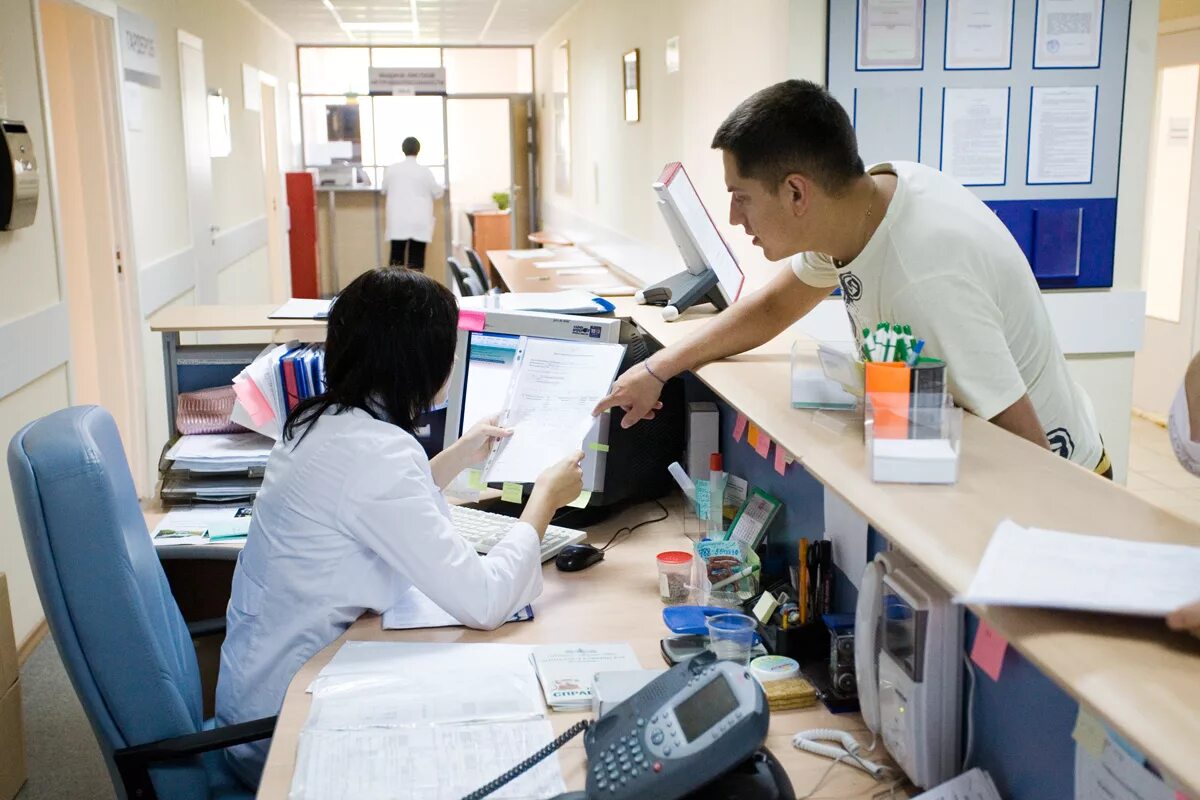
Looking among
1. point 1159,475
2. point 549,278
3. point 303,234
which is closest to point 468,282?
point 549,278

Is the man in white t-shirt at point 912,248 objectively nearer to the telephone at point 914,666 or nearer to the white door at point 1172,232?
the telephone at point 914,666

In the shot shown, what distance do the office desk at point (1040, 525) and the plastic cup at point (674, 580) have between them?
33 centimetres

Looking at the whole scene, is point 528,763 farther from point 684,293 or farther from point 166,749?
point 684,293

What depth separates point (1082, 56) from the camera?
3.37 metres

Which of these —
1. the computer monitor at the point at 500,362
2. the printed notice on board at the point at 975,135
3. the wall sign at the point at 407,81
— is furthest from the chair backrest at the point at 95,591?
the wall sign at the point at 407,81

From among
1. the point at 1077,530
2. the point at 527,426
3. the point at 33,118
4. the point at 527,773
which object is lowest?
the point at 527,773

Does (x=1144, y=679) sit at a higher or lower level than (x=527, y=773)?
higher

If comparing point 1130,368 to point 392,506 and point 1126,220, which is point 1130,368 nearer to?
point 1126,220

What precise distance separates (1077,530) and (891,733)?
406mm

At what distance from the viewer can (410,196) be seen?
10.4 meters

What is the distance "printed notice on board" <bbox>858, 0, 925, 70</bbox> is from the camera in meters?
3.23

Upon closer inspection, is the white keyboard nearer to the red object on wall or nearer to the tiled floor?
the tiled floor

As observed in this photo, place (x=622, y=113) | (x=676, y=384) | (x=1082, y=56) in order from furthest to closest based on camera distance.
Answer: (x=622, y=113)
(x=1082, y=56)
(x=676, y=384)

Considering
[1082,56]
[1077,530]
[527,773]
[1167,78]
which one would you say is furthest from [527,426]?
[1167,78]
